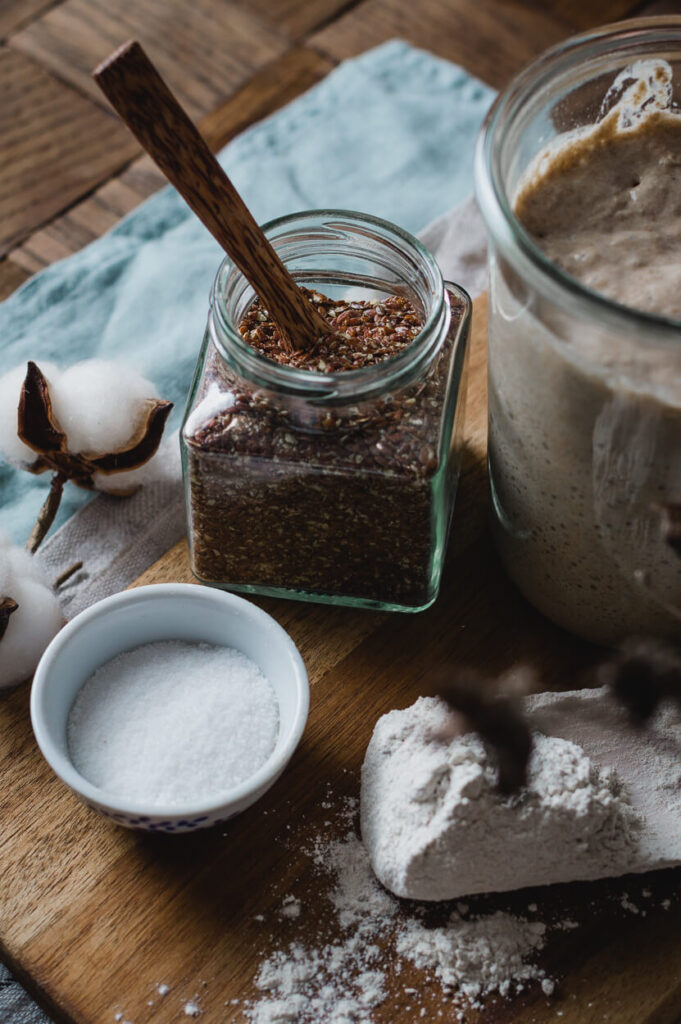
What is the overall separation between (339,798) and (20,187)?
0.88 meters

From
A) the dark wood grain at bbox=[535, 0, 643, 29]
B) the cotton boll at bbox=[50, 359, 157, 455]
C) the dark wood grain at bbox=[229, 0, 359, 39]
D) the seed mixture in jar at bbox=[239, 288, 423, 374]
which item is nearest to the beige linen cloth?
the cotton boll at bbox=[50, 359, 157, 455]

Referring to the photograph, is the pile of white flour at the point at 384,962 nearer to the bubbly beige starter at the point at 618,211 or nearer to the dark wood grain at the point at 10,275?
the bubbly beige starter at the point at 618,211

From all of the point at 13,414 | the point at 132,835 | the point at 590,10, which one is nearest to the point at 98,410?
the point at 13,414

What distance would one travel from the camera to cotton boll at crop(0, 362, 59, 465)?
105 cm

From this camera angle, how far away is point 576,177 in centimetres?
88

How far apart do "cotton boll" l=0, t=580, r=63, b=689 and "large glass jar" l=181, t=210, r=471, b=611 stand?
0.43 feet

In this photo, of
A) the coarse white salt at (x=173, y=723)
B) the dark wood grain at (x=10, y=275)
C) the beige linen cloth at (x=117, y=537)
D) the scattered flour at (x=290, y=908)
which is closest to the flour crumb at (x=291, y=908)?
the scattered flour at (x=290, y=908)

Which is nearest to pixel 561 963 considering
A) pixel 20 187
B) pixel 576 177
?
pixel 576 177

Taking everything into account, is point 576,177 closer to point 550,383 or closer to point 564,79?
point 564,79

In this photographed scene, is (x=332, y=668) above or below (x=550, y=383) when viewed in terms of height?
below

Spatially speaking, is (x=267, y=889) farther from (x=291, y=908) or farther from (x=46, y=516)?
(x=46, y=516)

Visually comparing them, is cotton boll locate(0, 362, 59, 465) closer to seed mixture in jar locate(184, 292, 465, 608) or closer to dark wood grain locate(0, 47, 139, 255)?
seed mixture in jar locate(184, 292, 465, 608)

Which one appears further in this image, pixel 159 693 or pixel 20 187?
pixel 20 187

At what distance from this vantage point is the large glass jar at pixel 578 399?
73 cm
